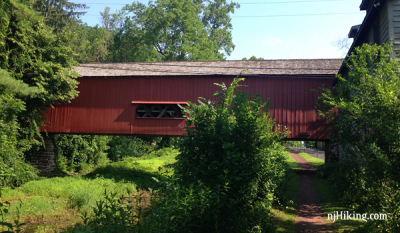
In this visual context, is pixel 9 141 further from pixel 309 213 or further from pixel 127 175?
pixel 309 213

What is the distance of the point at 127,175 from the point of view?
47.9ft

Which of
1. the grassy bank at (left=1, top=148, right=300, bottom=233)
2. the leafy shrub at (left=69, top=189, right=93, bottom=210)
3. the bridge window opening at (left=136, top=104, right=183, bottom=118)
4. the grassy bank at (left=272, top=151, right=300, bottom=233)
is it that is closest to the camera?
the grassy bank at (left=272, top=151, right=300, bottom=233)

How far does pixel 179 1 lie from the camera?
31484mm

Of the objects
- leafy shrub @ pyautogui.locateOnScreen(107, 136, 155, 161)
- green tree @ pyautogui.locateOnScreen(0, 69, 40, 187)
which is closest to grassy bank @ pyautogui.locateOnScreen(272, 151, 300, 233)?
green tree @ pyautogui.locateOnScreen(0, 69, 40, 187)

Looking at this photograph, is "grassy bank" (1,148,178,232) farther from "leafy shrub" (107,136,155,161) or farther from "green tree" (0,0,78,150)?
"leafy shrub" (107,136,155,161)

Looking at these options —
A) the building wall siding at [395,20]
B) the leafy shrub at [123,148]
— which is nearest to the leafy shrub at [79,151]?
the leafy shrub at [123,148]

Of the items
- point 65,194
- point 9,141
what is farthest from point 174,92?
point 9,141

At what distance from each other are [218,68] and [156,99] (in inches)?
131

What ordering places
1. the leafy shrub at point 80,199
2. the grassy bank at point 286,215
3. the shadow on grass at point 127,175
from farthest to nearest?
the shadow on grass at point 127,175, the leafy shrub at point 80,199, the grassy bank at point 286,215

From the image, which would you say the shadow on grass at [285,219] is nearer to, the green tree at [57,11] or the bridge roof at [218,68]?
the bridge roof at [218,68]

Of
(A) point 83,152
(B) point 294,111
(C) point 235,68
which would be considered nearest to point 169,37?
(A) point 83,152

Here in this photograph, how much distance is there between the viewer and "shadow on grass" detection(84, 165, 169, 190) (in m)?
13.6

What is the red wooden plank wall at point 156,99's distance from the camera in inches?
523

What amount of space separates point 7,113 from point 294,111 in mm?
11606
